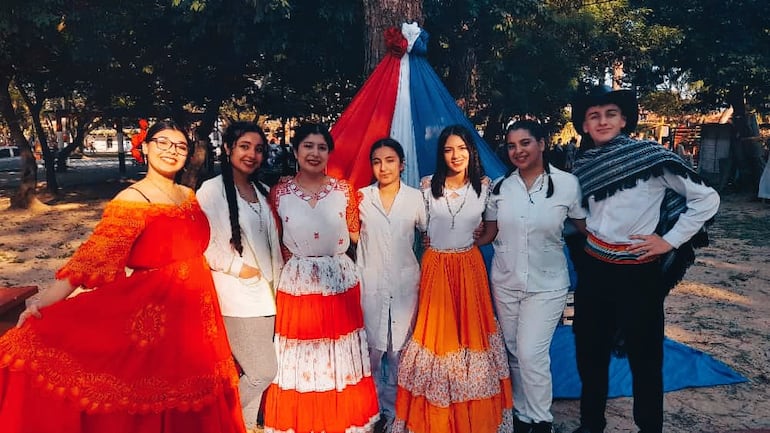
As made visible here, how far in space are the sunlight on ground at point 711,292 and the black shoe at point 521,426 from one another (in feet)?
12.4

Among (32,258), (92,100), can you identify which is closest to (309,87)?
(92,100)

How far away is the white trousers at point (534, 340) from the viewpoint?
2.60m

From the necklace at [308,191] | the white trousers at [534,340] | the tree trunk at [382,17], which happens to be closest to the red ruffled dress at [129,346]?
the necklace at [308,191]

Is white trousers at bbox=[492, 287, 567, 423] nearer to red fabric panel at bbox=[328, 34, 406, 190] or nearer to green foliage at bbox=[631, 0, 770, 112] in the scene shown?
red fabric panel at bbox=[328, 34, 406, 190]

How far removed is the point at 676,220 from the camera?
8.30 ft

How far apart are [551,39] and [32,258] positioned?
11.9 m

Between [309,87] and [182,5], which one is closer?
[182,5]

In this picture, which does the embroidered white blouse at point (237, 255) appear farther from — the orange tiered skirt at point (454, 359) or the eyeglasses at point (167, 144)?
the orange tiered skirt at point (454, 359)

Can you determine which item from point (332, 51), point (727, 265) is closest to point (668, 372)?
point (727, 265)

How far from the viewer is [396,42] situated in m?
3.47

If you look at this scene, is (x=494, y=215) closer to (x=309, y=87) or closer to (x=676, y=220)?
(x=676, y=220)

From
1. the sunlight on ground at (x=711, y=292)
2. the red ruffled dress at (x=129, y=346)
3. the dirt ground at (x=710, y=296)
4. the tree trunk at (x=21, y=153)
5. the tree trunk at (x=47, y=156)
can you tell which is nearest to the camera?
the red ruffled dress at (x=129, y=346)

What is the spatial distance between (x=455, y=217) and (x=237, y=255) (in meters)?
1.05

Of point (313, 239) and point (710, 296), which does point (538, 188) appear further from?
point (710, 296)
